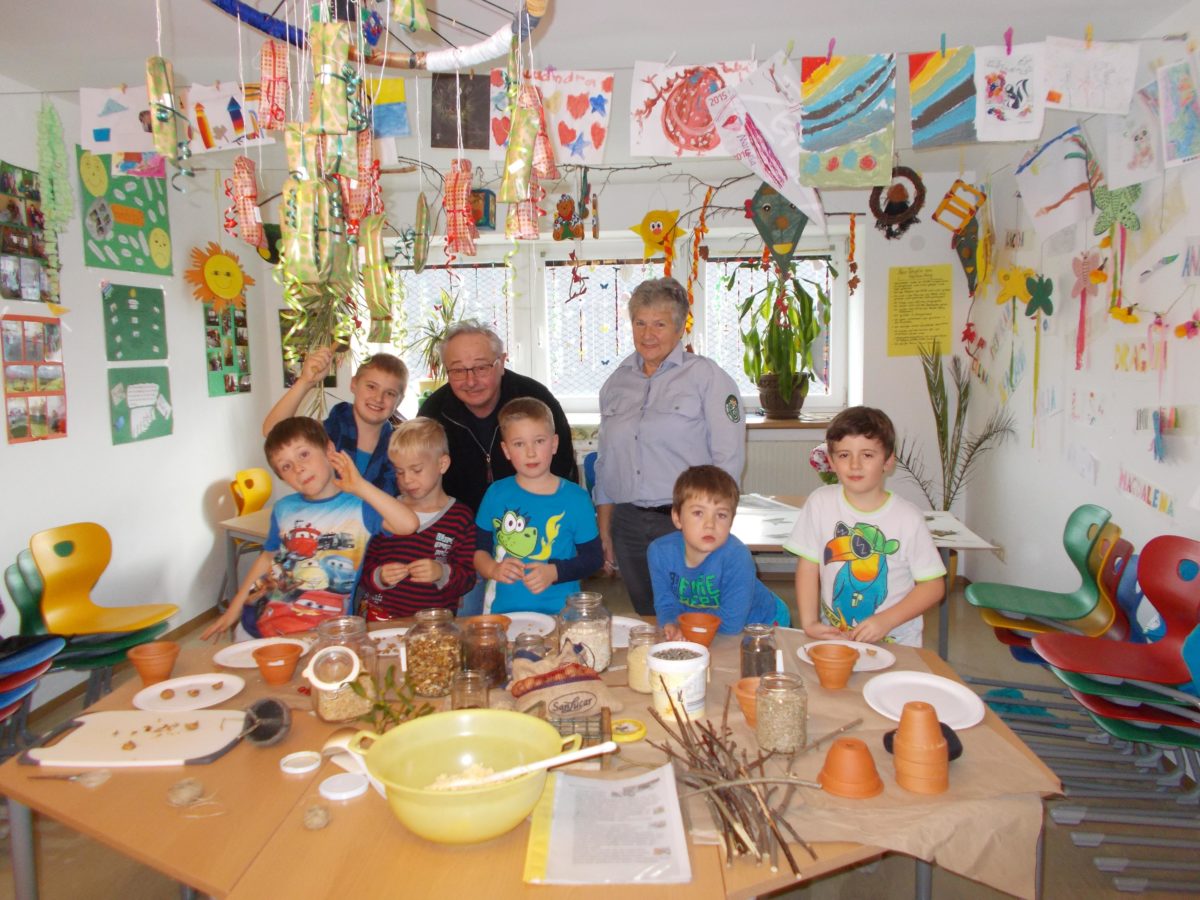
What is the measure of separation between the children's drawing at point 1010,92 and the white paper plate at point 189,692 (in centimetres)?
239

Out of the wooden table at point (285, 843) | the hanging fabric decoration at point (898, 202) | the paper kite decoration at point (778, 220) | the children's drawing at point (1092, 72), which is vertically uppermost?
the hanging fabric decoration at point (898, 202)

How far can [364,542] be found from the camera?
2.14 meters

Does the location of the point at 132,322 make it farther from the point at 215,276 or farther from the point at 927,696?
the point at 927,696

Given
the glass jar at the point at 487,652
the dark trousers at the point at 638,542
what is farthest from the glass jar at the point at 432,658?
the dark trousers at the point at 638,542

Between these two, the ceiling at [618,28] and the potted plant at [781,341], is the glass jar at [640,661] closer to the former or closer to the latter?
the ceiling at [618,28]

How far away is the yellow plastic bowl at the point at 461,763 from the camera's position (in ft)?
3.36

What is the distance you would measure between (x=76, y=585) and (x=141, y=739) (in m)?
2.07

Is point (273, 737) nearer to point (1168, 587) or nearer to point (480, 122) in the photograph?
point (480, 122)

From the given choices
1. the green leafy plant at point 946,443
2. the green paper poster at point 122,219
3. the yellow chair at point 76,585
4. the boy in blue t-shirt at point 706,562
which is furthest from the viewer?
the green leafy plant at point 946,443

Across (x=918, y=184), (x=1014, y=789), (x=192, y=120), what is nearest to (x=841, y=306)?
(x=918, y=184)

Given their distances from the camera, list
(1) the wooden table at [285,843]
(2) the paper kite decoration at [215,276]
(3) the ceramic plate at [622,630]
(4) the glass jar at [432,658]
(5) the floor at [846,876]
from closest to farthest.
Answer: (1) the wooden table at [285,843] < (4) the glass jar at [432,658] < (3) the ceramic plate at [622,630] < (5) the floor at [846,876] < (2) the paper kite decoration at [215,276]

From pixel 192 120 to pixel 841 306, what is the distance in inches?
166

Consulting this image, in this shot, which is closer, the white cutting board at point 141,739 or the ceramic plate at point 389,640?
the white cutting board at point 141,739

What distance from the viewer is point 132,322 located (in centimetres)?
386
